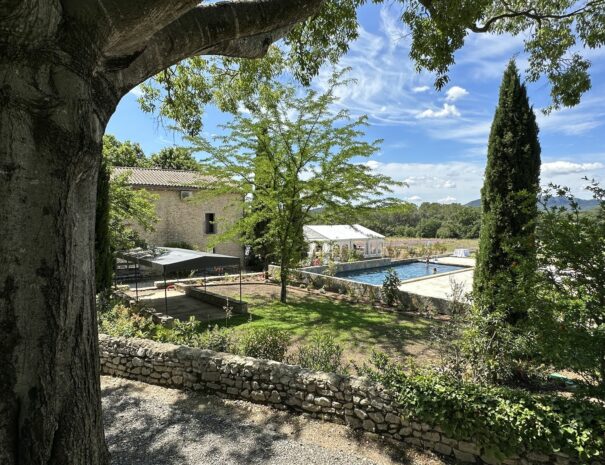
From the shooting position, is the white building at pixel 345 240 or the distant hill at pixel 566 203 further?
the white building at pixel 345 240

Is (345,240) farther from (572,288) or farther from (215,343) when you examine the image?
(572,288)

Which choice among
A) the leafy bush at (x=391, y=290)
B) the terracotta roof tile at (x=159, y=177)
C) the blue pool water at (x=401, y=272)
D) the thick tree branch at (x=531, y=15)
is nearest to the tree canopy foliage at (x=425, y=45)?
the thick tree branch at (x=531, y=15)

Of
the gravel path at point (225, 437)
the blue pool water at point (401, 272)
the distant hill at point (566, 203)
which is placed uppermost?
the distant hill at point (566, 203)

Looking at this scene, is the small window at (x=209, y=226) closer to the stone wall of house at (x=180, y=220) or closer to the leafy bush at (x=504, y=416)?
the stone wall of house at (x=180, y=220)

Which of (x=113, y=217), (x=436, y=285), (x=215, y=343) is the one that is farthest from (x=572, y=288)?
(x=113, y=217)

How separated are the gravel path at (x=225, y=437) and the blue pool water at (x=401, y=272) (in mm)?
16871

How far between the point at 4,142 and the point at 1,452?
186 cm

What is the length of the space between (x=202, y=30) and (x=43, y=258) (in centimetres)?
230

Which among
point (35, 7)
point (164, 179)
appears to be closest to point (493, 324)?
point (35, 7)

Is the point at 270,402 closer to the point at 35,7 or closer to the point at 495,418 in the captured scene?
the point at 495,418

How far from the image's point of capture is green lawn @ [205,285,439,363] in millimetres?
8516

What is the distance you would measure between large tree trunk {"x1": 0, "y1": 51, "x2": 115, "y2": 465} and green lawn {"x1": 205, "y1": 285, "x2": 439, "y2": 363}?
6.34 m

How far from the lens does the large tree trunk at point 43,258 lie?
200 cm

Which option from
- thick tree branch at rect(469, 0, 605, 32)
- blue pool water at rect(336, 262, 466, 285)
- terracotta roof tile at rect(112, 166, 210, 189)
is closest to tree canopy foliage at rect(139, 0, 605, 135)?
thick tree branch at rect(469, 0, 605, 32)
